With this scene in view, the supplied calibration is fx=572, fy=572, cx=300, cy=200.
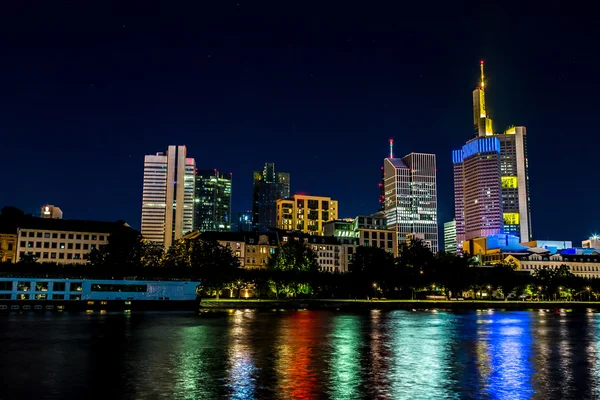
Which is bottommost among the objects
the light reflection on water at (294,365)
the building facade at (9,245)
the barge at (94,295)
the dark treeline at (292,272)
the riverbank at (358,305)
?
the riverbank at (358,305)

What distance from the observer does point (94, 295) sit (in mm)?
121250

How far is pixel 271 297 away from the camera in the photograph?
566 ft

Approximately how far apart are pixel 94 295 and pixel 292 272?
186 ft

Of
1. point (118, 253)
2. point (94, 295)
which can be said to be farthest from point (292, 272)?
point (94, 295)

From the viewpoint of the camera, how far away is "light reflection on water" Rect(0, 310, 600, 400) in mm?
30000

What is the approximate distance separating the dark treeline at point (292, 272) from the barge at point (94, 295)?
11.5 m

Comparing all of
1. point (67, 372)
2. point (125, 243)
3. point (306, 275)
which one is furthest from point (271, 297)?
point (67, 372)

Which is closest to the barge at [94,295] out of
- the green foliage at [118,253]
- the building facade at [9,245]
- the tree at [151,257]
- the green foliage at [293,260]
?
the green foliage at [118,253]

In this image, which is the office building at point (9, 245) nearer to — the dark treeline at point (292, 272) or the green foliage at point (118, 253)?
the dark treeline at point (292, 272)

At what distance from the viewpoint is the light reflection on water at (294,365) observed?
3000cm

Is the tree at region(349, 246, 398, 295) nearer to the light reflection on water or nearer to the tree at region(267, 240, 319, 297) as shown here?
the tree at region(267, 240, 319, 297)

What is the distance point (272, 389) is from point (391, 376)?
8528mm

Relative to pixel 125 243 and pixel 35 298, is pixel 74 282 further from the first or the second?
pixel 125 243

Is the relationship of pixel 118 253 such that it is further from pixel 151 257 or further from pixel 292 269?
pixel 292 269
